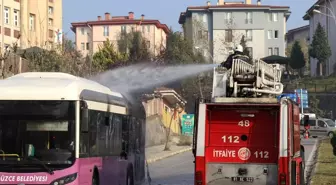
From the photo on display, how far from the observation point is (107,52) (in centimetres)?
6106

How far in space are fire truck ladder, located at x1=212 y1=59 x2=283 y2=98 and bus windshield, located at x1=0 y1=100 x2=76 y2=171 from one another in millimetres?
3330

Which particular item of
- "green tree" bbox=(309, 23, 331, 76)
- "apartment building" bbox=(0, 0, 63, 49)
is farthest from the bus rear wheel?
"green tree" bbox=(309, 23, 331, 76)

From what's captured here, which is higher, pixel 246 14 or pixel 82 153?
pixel 246 14

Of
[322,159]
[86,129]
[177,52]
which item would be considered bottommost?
[322,159]

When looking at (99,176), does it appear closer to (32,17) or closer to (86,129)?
(86,129)

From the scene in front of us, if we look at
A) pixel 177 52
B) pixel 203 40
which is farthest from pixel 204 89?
pixel 203 40

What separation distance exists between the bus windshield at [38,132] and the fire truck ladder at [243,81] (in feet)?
10.9

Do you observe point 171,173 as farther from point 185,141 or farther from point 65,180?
point 185,141

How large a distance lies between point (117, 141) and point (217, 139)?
3.23 meters

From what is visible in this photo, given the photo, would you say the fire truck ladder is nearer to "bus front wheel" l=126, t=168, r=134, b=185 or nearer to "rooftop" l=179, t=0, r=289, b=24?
"bus front wheel" l=126, t=168, r=134, b=185

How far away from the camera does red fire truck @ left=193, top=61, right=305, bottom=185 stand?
1290cm

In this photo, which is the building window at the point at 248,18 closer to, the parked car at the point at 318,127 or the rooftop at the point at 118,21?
the rooftop at the point at 118,21

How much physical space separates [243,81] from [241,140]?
1331 millimetres

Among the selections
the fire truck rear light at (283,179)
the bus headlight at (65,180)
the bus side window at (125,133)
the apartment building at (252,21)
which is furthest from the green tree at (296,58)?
the bus headlight at (65,180)
